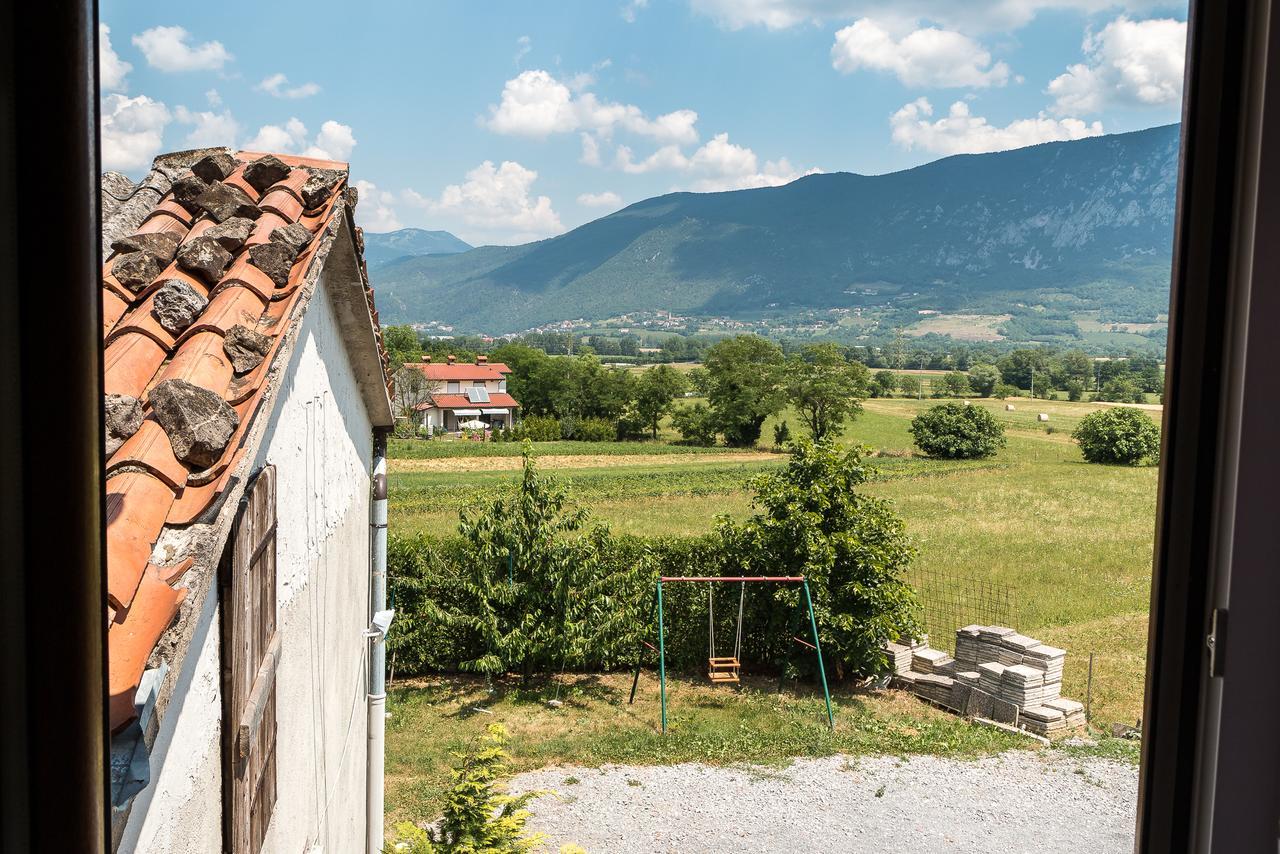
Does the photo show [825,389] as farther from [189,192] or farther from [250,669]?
[250,669]

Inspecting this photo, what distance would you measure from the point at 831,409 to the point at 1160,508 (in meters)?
53.4

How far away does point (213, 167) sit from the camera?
10.0 ft

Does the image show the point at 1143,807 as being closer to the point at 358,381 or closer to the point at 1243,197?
the point at 1243,197

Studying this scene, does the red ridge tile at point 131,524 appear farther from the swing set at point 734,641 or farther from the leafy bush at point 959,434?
the leafy bush at point 959,434

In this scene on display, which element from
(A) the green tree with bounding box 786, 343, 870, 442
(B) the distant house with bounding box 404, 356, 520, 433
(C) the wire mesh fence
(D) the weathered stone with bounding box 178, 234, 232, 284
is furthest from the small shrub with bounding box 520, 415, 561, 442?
(D) the weathered stone with bounding box 178, 234, 232, 284

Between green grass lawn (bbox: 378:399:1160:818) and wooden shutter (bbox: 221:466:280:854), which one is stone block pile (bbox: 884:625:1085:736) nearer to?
green grass lawn (bbox: 378:399:1160:818)

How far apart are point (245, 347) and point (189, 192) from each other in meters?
1.02

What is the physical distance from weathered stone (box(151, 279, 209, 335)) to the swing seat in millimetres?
10251

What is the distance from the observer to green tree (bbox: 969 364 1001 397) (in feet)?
248

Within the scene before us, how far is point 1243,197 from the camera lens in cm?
89

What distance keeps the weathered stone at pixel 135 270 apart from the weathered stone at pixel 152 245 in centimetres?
3

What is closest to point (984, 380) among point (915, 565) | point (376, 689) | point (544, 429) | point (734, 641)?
point (544, 429)

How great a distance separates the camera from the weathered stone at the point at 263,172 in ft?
10.2

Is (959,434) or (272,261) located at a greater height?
(272,261)
